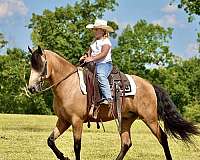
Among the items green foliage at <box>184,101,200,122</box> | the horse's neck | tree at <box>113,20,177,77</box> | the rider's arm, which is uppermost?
tree at <box>113,20,177,77</box>

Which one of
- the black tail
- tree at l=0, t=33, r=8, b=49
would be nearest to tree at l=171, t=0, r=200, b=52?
the black tail

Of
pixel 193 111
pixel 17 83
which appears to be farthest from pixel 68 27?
pixel 193 111

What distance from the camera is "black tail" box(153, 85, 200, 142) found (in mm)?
10922

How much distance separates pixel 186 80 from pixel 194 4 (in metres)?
38.4

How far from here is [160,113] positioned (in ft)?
35.8

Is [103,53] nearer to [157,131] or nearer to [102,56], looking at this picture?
[102,56]

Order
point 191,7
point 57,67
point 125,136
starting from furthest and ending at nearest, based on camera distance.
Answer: point 191,7 < point 125,136 < point 57,67

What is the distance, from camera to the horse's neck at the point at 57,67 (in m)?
9.92

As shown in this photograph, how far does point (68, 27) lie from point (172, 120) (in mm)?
45238

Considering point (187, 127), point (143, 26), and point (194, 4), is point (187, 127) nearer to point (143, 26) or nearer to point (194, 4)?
point (194, 4)

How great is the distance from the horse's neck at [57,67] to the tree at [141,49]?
163ft

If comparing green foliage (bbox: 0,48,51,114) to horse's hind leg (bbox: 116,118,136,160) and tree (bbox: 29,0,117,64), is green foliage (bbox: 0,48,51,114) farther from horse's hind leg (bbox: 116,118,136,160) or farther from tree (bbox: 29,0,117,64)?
horse's hind leg (bbox: 116,118,136,160)

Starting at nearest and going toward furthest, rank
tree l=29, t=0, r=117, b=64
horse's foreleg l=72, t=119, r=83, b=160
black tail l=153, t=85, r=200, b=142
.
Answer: horse's foreleg l=72, t=119, r=83, b=160
black tail l=153, t=85, r=200, b=142
tree l=29, t=0, r=117, b=64

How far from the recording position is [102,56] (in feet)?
32.5
